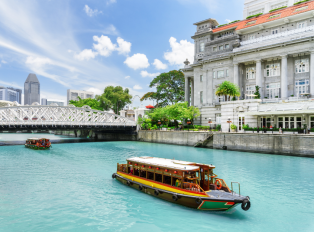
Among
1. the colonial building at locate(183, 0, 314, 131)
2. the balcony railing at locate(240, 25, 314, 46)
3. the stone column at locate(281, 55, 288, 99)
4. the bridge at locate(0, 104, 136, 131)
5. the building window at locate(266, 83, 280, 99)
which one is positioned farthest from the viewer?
the bridge at locate(0, 104, 136, 131)

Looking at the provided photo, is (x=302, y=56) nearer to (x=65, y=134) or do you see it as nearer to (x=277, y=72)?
(x=277, y=72)

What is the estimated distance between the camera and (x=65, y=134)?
103875mm

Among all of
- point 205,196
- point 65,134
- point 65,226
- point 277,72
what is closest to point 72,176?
point 65,226

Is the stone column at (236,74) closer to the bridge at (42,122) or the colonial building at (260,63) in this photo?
the colonial building at (260,63)

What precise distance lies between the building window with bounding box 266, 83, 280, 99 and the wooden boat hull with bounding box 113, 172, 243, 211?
1658 inches

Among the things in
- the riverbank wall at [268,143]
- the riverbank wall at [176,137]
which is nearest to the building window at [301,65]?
the riverbank wall at [268,143]

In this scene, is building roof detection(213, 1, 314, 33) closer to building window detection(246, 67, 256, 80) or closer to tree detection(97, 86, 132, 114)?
building window detection(246, 67, 256, 80)

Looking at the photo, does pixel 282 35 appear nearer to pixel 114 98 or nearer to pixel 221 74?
pixel 221 74

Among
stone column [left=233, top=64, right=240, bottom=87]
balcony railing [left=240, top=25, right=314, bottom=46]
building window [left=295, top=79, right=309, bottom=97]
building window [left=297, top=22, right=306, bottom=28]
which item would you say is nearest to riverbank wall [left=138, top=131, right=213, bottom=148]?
stone column [left=233, top=64, right=240, bottom=87]

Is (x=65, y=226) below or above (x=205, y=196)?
below

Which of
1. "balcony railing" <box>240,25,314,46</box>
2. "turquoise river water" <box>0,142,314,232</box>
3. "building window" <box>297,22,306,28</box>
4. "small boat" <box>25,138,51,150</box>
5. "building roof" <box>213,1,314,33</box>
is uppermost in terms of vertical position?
"building roof" <box>213,1,314,33</box>

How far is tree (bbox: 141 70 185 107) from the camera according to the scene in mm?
81950

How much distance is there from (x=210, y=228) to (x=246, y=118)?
36.5 meters

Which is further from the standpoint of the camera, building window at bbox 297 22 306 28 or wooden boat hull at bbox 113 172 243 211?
building window at bbox 297 22 306 28
